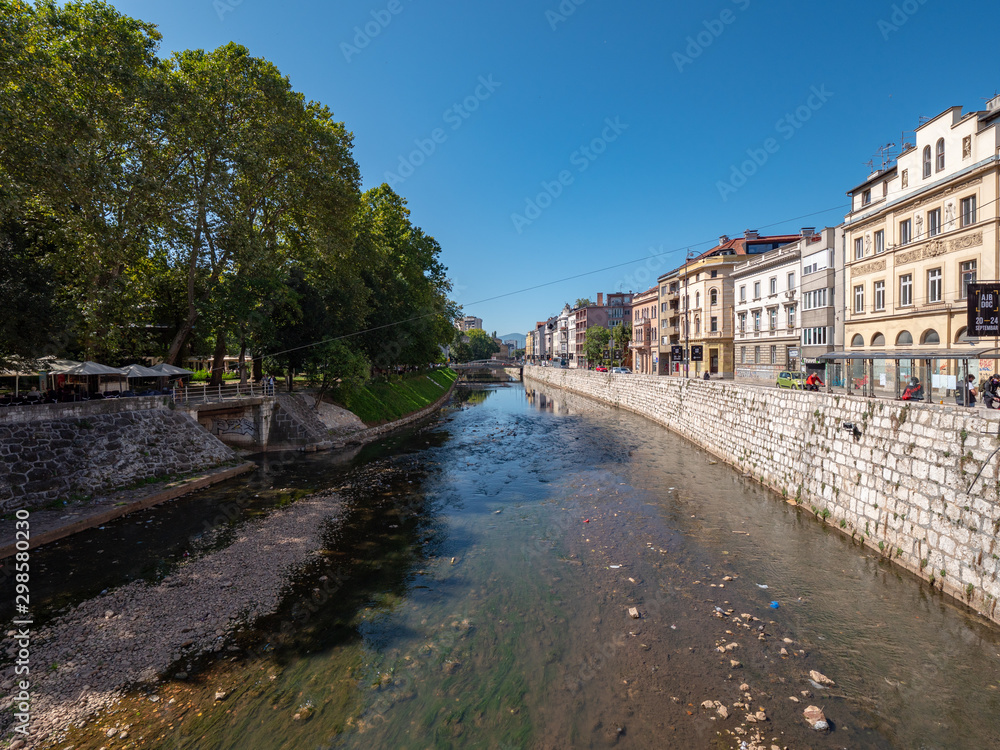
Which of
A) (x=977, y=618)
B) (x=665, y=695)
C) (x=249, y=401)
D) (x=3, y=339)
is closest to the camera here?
(x=665, y=695)

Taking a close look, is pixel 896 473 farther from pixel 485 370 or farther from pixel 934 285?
pixel 485 370

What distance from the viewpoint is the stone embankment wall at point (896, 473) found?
9102 millimetres

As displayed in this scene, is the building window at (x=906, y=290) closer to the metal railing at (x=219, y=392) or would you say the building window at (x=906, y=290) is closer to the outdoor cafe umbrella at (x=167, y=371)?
the metal railing at (x=219, y=392)

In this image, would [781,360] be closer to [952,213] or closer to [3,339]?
[952,213]

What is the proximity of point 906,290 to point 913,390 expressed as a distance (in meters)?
18.7

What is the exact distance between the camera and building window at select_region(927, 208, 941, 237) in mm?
23672

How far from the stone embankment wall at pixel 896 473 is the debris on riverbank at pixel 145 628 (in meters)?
14.3

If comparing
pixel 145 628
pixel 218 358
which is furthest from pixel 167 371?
pixel 145 628

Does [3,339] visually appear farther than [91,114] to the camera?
No

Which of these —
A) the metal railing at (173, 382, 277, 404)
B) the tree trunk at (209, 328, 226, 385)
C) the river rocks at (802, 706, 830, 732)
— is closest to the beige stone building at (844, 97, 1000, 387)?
the river rocks at (802, 706, 830, 732)

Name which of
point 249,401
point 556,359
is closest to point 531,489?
point 249,401

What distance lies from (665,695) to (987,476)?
7.75 m

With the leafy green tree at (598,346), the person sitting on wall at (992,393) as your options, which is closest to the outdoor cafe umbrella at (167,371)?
the person sitting on wall at (992,393)

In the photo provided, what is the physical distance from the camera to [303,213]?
94.7 ft
